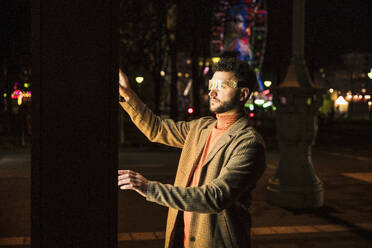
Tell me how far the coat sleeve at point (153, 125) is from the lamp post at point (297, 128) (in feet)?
21.1

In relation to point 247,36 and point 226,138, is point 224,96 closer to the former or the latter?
point 226,138

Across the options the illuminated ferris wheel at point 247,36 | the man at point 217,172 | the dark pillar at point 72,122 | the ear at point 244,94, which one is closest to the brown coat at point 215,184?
the man at point 217,172

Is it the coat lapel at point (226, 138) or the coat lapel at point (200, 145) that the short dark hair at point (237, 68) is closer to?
the coat lapel at point (226, 138)

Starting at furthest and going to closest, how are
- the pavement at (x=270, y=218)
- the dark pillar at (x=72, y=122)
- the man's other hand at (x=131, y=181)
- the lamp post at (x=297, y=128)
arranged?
1. the lamp post at (x=297, y=128)
2. the pavement at (x=270, y=218)
3. the man's other hand at (x=131, y=181)
4. the dark pillar at (x=72, y=122)

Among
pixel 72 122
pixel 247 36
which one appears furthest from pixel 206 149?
pixel 247 36

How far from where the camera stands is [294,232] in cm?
722

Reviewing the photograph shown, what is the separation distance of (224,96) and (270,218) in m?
6.01

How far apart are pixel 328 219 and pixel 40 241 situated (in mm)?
6961

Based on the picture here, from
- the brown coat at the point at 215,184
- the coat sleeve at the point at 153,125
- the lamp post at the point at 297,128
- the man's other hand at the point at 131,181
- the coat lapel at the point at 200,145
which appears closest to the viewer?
the man's other hand at the point at 131,181

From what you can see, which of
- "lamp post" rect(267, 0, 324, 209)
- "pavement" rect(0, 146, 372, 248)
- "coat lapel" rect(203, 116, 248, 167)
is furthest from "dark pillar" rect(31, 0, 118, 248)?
"lamp post" rect(267, 0, 324, 209)

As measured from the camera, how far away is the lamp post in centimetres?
909

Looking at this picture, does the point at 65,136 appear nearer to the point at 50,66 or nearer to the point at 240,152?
the point at 50,66

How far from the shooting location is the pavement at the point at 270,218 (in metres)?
6.73

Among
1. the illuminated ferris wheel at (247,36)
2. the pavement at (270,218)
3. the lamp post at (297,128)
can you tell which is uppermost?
the illuminated ferris wheel at (247,36)
